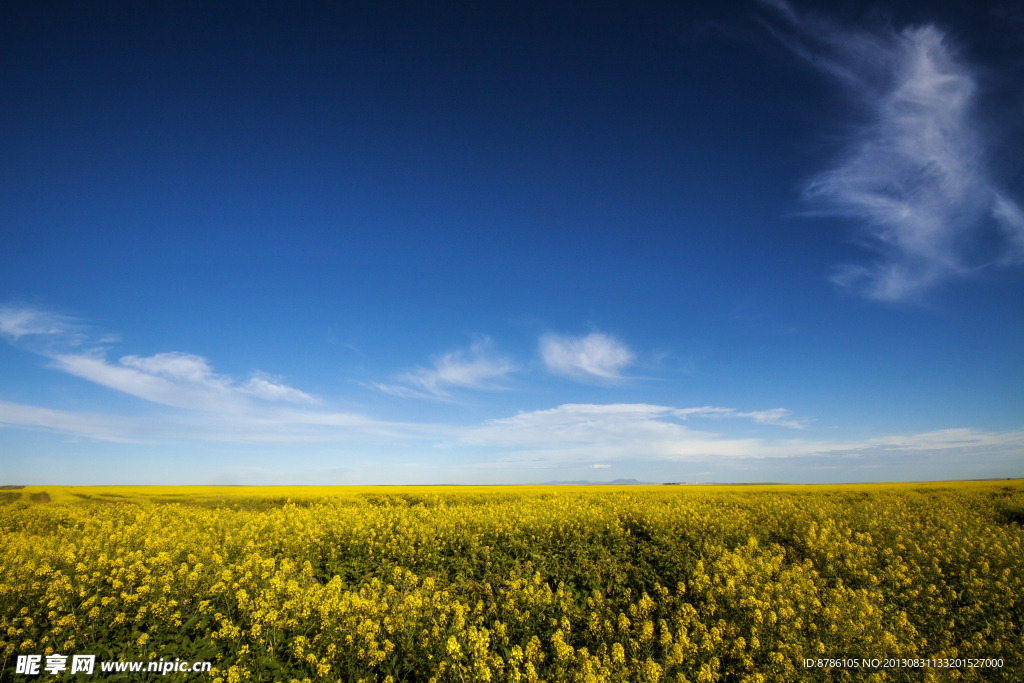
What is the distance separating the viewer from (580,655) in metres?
5.42

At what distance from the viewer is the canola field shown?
5.55 metres

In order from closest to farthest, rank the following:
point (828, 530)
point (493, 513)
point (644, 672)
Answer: point (644, 672), point (828, 530), point (493, 513)

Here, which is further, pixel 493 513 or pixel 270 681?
pixel 493 513

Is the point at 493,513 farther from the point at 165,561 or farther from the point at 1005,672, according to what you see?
the point at 1005,672

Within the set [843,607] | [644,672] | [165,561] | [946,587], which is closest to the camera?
[644,672]

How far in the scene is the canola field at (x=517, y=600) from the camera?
5555 mm

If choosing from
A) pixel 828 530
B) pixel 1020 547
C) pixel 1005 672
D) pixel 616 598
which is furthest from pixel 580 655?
pixel 1020 547

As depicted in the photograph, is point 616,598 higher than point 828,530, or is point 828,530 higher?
point 828,530

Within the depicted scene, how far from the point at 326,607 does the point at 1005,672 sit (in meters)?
9.35

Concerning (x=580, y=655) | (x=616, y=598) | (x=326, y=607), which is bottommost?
(x=616, y=598)

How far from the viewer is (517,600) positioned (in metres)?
6.96

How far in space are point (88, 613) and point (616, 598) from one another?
28.5ft

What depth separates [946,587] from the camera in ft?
27.9

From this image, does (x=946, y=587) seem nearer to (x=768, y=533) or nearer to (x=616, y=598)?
(x=768, y=533)
